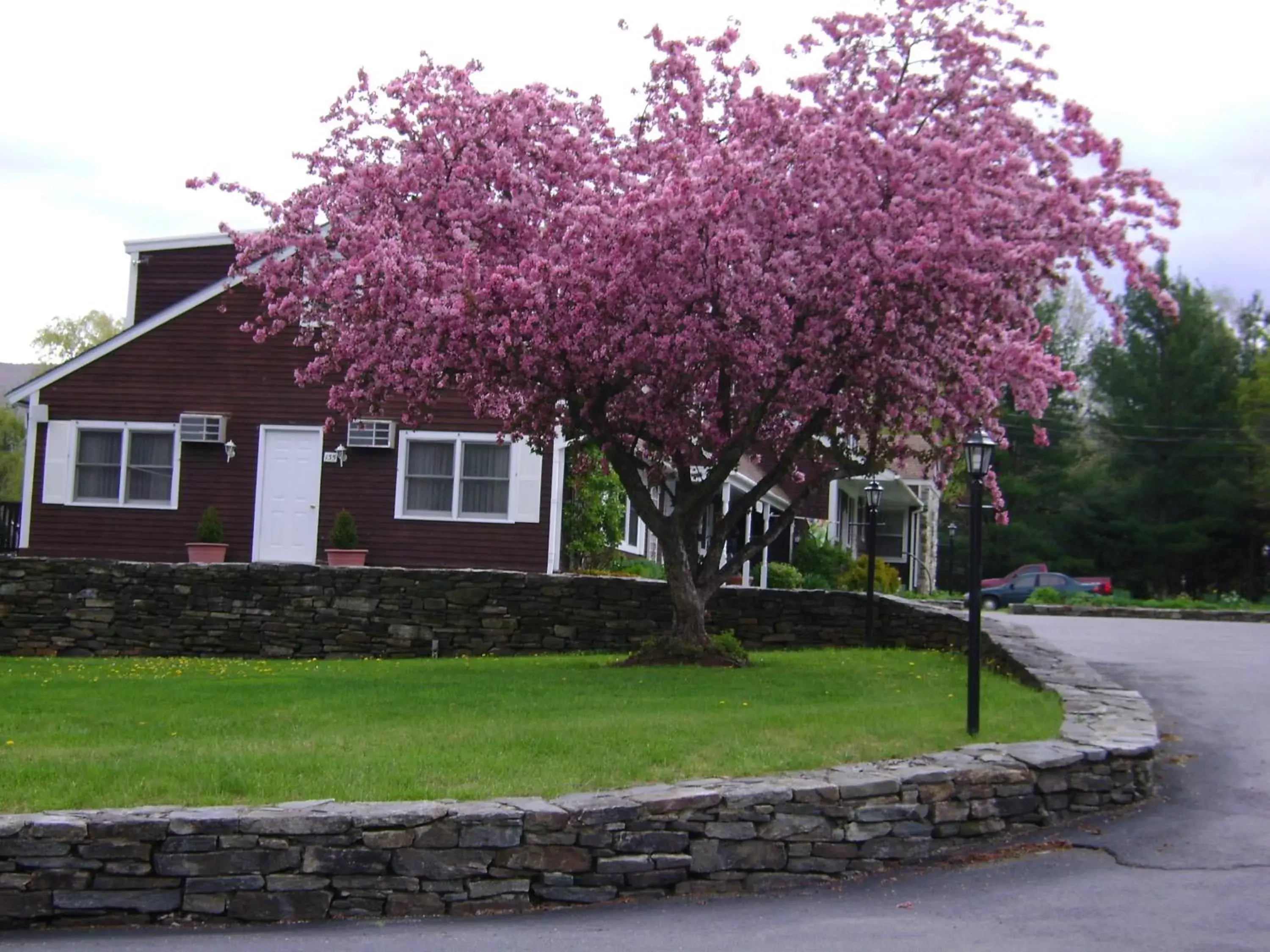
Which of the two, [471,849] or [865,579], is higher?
[865,579]

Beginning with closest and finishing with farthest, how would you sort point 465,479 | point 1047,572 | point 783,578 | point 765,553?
point 465,479, point 783,578, point 765,553, point 1047,572

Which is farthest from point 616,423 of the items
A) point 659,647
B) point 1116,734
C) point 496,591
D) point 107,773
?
point 107,773

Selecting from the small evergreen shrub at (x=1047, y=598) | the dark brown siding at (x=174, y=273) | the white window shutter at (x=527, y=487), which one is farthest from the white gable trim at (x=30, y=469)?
the small evergreen shrub at (x=1047, y=598)

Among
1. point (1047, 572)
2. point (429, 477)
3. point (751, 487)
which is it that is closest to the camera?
point (429, 477)

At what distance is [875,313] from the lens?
12.4 meters

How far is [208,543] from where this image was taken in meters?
21.2

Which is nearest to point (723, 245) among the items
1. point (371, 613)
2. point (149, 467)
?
point (371, 613)

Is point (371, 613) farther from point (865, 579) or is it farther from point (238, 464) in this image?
point (865, 579)

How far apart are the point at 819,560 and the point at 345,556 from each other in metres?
13.0

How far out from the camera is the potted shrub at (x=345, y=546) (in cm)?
2084

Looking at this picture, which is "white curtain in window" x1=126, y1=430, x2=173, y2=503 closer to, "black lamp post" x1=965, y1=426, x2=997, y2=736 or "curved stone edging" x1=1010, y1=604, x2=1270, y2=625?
"black lamp post" x1=965, y1=426, x2=997, y2=736

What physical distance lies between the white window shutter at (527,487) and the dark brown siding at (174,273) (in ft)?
22.0

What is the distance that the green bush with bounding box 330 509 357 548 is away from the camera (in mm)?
→ 20891

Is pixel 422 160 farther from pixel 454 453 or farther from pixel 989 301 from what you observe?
pixel 454 453
